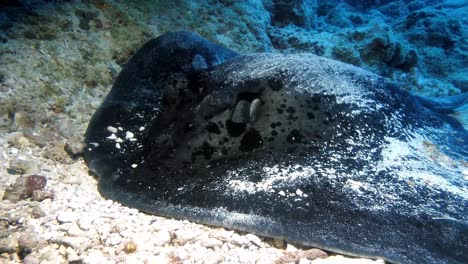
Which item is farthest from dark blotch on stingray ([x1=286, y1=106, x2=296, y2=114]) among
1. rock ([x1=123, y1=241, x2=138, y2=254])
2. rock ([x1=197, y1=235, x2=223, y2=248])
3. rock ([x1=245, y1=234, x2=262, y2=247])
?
rock ([x1=123, y1=241, x2=138, y2=254])

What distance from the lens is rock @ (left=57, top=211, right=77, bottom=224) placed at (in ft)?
6.96

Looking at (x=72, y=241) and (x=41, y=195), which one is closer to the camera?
(x=72, y=241)

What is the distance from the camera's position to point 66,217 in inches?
84.4

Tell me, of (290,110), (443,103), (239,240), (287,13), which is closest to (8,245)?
(239,240)

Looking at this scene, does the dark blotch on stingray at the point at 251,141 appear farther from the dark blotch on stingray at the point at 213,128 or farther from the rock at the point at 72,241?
the rock at the point at 72,241

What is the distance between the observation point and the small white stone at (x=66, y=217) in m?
2.12

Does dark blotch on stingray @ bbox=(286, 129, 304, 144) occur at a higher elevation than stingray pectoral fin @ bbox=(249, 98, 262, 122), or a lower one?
lower

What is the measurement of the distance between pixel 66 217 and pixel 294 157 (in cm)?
180

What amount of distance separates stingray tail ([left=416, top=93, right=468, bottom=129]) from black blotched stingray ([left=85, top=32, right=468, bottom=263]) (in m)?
0.55

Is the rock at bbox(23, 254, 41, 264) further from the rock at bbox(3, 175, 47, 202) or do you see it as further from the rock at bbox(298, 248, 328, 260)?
the rock at bbox(298, 248, 328, 260)

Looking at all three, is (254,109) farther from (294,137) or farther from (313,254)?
(313,254)

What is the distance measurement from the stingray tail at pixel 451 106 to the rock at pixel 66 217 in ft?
13.8

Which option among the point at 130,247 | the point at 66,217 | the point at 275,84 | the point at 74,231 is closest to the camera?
the point at 130,247

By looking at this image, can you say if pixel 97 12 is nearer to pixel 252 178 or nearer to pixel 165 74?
pixel 165 74
